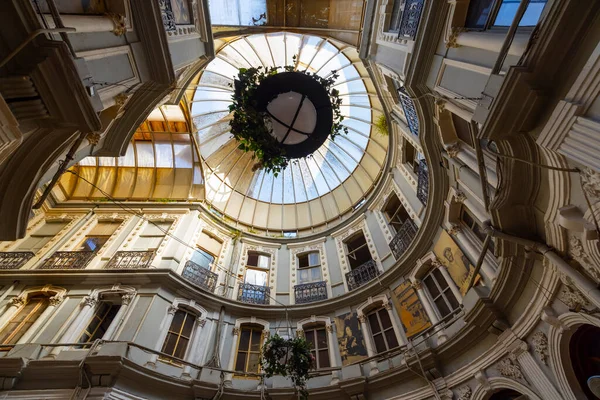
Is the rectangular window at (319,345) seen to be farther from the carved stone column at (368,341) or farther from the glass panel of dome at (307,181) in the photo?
the glass panel of dome at (307,181)

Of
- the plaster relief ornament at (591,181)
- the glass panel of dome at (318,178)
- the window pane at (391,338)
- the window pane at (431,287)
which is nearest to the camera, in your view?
the plaster relief ornament at (591,181)

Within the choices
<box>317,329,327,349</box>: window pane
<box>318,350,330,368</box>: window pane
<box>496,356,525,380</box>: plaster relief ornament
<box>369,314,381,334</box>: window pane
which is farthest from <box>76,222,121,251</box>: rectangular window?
<box>496,356,525,380</box>: plaster relief ornament

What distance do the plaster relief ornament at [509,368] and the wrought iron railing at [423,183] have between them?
4951mm

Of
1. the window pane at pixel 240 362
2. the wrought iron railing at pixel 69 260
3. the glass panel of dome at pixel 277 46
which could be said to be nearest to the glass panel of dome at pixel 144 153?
the wrought iron railing at pixel 69 260

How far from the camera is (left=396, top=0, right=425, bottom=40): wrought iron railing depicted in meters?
6.19

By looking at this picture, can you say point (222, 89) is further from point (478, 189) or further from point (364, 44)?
point (478, 189)

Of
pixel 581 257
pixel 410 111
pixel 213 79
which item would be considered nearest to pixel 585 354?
pixel 581 257

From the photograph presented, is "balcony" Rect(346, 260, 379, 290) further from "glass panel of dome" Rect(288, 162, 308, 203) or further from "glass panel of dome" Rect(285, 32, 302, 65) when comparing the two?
"glass panel of dome" Rect(285, 32, 302, 65)

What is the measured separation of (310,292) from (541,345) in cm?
783

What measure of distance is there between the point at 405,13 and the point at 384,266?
824 cm

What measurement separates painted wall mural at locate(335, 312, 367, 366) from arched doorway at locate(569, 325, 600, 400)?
5.34 m

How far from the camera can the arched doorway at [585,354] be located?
4625 mm

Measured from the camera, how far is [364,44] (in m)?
9.12

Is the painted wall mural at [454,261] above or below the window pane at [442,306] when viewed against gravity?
above
